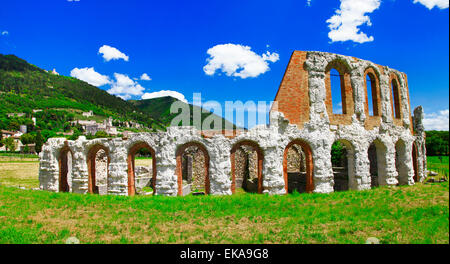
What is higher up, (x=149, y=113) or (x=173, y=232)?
(x=149, y=113)

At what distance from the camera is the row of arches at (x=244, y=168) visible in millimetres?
15359

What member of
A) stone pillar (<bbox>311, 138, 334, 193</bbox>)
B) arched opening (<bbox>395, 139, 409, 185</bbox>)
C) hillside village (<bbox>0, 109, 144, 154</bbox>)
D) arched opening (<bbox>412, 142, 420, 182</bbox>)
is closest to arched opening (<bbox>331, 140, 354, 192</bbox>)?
stone pillar (<bbox>311, 138, 334, 193</bbox>)

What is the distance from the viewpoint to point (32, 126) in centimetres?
11600

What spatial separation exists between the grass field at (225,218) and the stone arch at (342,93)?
16.5 feet

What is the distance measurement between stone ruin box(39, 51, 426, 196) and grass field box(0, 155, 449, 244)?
7.29ft

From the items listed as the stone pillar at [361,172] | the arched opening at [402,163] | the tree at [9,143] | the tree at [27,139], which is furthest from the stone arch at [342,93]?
the tree at [27,139]

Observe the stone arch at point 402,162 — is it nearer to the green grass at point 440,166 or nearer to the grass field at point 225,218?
the green grass at point 440,166

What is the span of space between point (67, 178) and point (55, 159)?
210 cm

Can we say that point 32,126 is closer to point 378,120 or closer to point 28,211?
point 28,211

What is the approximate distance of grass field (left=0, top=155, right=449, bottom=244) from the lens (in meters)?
7.54

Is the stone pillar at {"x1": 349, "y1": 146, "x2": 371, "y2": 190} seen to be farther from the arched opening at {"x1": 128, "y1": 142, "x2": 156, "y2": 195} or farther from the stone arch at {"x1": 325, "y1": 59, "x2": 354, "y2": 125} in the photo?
the arched opening at {"x1": 128, "y1": 142, "x2": 156, "y2": 195}

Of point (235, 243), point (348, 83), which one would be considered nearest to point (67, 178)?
point (235, 243)

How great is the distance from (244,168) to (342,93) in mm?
10648

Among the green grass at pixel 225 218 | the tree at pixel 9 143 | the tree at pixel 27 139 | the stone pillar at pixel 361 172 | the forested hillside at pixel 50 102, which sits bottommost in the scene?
Answer: the green grass at pixel 225 218
